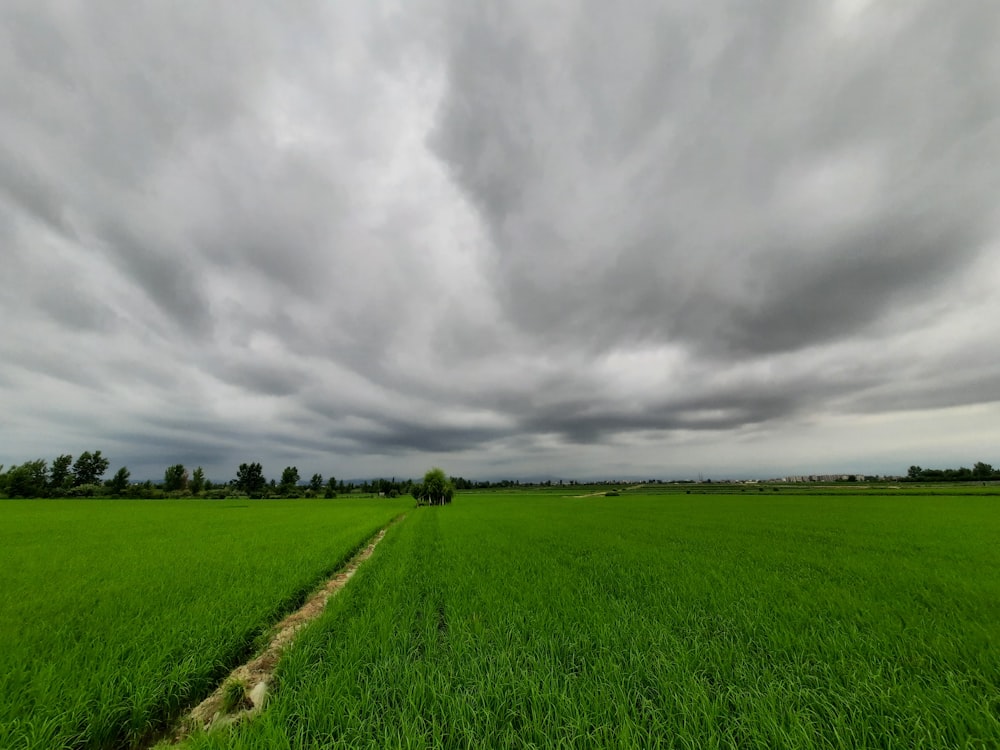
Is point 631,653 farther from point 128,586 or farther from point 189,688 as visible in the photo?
point 128,586

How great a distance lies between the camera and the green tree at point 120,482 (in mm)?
85938

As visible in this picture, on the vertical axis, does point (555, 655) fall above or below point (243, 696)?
above

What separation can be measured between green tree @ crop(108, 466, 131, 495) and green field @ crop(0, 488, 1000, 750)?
107 metres

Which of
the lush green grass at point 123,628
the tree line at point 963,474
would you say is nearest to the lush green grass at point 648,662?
the lush green grass at point 123,628

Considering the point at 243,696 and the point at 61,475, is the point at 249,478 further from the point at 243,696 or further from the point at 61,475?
the point at 243,696

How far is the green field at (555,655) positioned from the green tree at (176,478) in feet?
398

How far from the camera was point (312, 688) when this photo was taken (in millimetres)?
4941

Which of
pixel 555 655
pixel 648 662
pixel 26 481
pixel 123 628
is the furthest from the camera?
pixel 26 481

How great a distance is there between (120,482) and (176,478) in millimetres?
14927

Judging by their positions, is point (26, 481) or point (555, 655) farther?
point (26, 481)

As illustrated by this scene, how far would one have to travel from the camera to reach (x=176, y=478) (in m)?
105

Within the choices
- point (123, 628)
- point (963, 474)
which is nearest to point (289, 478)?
point (123, 628)

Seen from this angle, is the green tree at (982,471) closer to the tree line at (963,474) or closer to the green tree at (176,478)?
the tree line at (963,474)

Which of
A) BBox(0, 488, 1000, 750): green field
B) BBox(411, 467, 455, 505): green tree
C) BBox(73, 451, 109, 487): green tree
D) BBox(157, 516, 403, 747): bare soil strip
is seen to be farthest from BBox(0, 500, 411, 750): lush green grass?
BBox(73, 451, 109, 487): green tree
